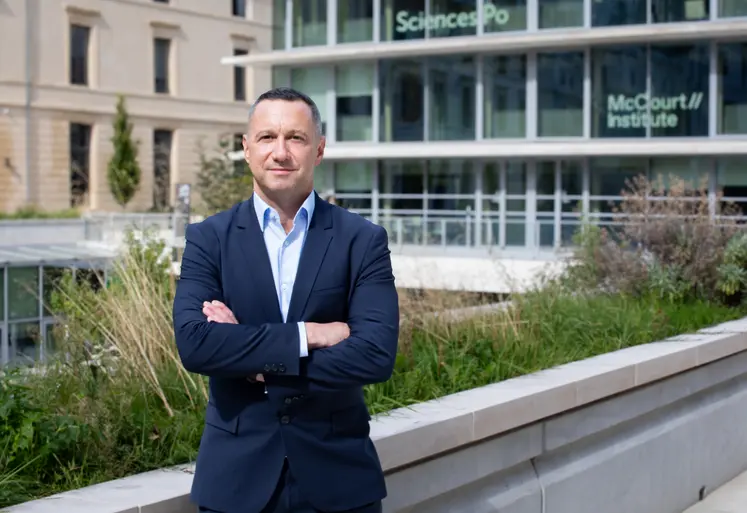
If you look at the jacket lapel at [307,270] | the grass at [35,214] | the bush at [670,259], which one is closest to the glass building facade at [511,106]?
the grass at [35,214]

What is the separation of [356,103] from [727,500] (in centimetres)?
2578

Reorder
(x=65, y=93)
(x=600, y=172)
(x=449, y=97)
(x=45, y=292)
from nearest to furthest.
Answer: (x=45, y=292), (x=600, y=172), (x=449, y=97), (x=65, y=93)

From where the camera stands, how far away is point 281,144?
2.94 m

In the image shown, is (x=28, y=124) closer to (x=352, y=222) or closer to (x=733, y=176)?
(x=733, y=176)

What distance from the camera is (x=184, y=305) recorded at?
2.95 meters

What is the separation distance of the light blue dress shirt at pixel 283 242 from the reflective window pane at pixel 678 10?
26.3 m

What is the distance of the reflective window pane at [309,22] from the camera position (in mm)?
32531

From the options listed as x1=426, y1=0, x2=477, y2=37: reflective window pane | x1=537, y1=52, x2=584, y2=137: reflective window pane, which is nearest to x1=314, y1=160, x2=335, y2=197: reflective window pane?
x1=426, y1=0, x2=477, y2=37: reflective window pane

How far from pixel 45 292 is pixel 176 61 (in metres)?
29.6

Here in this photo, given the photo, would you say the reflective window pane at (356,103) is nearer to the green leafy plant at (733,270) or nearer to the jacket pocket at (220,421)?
the green leafy plant at (733,270)

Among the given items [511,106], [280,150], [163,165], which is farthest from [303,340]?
[163,165]

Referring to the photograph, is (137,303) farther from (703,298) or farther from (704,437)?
(703,298)

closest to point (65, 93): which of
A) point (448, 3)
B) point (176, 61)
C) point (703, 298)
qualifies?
point (176, 61)

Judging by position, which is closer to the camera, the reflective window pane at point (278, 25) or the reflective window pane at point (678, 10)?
the reflective window pane at point (678, 10)
